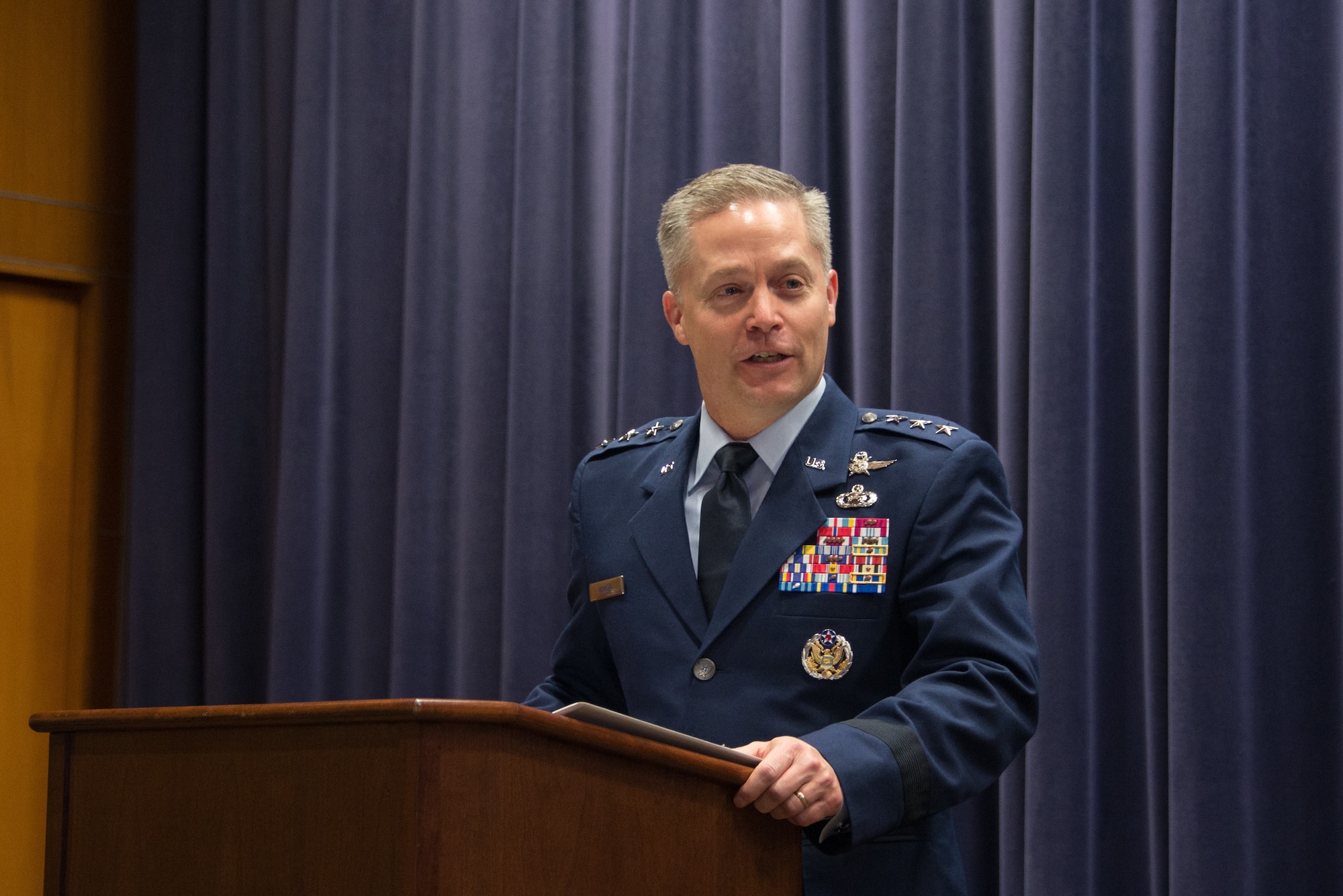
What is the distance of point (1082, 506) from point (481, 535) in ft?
4.54

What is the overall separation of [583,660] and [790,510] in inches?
15.3

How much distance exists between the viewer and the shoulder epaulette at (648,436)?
1893 mm

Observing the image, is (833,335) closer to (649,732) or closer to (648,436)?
(648,436)

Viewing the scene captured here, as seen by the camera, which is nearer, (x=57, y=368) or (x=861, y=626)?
(x=861, y=626)

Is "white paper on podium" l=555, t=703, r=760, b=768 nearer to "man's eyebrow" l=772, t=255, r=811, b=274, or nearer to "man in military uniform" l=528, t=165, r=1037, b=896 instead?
"man in military uniform" l=528, t=165, r=1037, b=896

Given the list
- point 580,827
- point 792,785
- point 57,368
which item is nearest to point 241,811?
point 580,827

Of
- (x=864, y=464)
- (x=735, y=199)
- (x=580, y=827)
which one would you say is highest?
(x=735, y=199)

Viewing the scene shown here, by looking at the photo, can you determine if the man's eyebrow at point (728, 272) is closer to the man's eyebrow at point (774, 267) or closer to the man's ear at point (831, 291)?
the man's eyebrow at point (774, 267)

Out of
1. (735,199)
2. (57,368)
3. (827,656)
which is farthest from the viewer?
(57,368)

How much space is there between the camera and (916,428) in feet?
5.43

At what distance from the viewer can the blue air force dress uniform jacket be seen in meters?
1.34

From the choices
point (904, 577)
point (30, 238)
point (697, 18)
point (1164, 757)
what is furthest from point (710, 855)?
point (30, 238)

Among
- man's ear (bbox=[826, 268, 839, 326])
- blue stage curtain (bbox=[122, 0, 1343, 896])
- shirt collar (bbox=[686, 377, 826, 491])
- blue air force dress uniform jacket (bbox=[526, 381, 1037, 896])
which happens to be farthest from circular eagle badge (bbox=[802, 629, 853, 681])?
blue stage curtain (bbox=[122, 0, 1343, 896])

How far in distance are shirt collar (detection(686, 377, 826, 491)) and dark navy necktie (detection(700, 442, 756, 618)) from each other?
0.02 m
